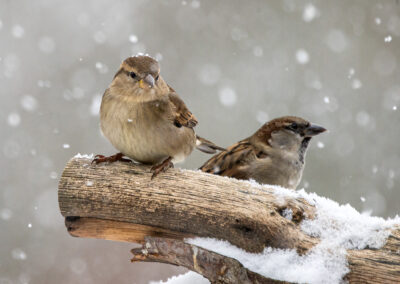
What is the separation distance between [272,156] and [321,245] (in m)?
1.03

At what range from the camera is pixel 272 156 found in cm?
307

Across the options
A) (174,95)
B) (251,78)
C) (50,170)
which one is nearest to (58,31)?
(50,170)

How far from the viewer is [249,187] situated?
2.30 m

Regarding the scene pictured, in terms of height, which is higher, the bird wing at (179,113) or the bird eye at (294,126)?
the bird eye at (294,126)

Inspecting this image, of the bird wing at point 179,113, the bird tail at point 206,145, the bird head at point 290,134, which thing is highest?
the bird head at point 290,134

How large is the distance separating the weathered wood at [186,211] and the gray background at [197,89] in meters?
2.50

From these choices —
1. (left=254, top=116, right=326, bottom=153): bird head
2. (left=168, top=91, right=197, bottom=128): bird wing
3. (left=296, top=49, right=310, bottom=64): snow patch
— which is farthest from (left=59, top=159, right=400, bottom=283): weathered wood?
(left=296, top=49, right=310, bottom=64): snow patch

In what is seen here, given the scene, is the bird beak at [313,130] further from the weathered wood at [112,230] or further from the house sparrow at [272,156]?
the weathered wood at [112,230]

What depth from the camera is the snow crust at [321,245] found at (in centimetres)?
199

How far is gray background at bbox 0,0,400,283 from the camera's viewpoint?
4.98 metres

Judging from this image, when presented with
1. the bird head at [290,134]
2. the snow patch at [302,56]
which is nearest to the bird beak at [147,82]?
the bird head at [290,134]

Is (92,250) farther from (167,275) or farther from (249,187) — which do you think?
(249,187)

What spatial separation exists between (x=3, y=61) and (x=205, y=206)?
12.9ft

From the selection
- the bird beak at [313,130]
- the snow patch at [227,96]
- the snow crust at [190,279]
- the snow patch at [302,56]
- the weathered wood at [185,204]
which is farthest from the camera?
the snow patch at [302,56]
